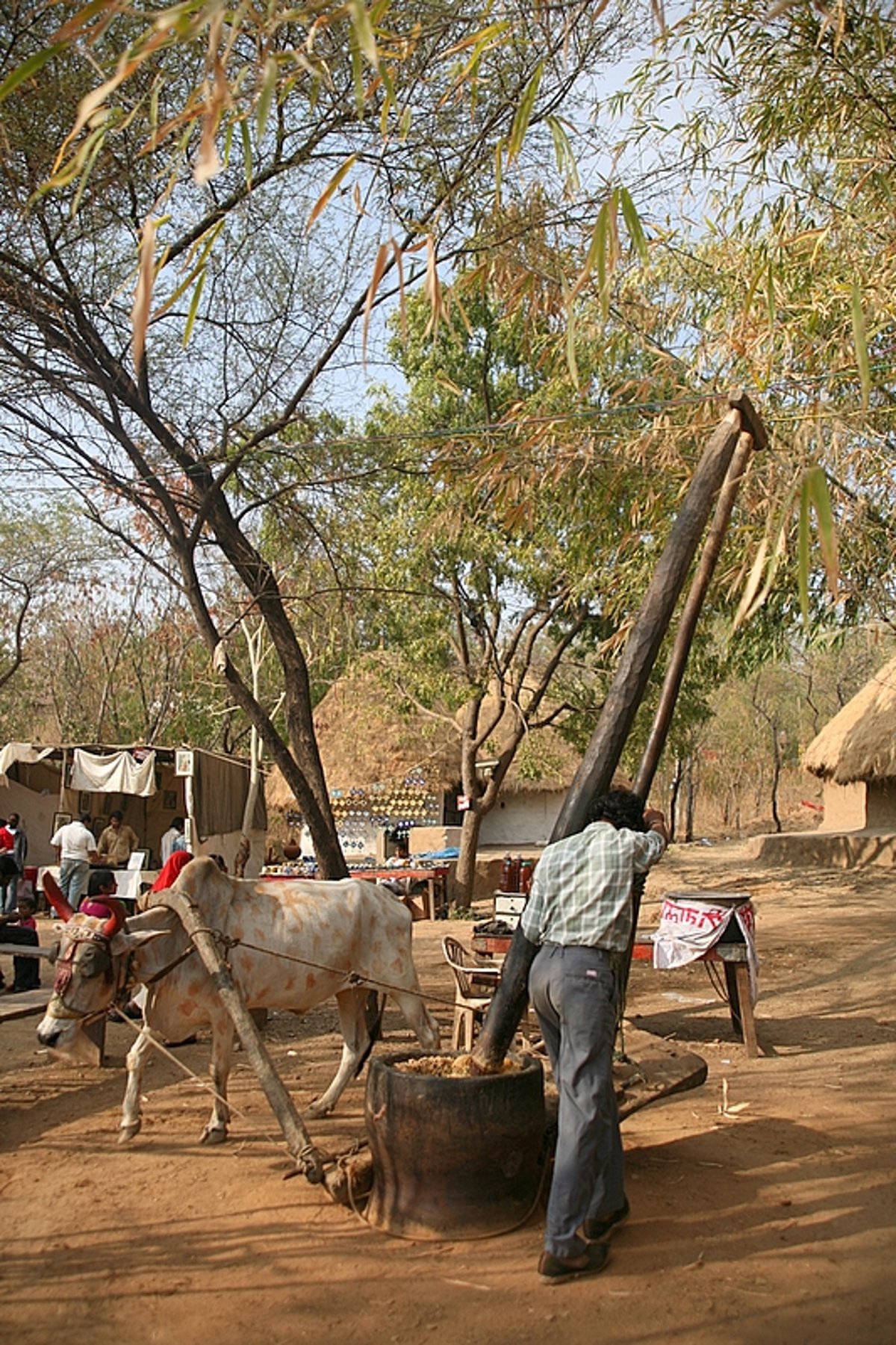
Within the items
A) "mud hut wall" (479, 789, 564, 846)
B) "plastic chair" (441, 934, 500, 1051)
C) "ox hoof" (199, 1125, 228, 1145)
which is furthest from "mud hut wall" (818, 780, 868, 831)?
"ox hoof" (199, 1125, 228, 1145)

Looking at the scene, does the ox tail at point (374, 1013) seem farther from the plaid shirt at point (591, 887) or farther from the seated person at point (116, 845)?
the seated person at point (116, 845)

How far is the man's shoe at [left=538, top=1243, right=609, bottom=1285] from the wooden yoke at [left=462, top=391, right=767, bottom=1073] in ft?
3.02

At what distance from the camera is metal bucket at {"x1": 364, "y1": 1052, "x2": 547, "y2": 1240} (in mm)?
4633

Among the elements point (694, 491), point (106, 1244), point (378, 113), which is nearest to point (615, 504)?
point (378, 113)

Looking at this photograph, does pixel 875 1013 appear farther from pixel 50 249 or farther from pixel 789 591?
pixel 50 249

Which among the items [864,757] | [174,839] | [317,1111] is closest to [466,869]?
[174,839]

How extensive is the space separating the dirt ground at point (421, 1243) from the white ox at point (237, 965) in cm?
47

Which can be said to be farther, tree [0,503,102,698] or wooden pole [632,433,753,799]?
tree [0,503,102,698]

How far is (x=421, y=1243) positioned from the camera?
15.3 ft

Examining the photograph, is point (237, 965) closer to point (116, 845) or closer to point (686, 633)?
point (686, 633)

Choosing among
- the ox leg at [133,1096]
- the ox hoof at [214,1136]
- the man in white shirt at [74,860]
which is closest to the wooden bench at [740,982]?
the ox hoof at [214,1136]

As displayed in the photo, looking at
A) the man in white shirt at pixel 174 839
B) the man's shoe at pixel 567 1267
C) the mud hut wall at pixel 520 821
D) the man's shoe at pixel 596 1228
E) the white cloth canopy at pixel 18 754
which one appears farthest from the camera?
the mud hut wall at pixel 520 821

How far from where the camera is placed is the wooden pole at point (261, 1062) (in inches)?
195

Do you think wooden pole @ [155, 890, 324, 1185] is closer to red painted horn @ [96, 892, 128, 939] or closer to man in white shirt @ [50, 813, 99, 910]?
red painted horn @ [96, 892, 128, 939]
